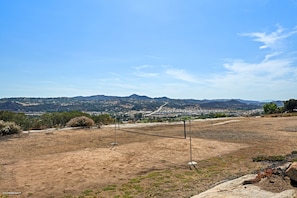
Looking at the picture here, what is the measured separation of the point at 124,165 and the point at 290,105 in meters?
38.7

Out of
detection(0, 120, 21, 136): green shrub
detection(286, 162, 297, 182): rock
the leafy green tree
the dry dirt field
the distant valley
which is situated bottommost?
the dry dirt field

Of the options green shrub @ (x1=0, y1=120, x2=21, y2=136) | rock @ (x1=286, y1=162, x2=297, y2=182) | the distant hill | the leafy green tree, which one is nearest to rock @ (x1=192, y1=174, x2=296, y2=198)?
rock @ (x1=286, y1=162, x2=297, y2=182)

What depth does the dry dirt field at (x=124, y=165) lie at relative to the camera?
24.7ft

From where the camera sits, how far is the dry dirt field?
7.54 m

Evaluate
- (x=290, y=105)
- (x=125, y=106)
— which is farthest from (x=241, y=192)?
(x=125, y=106)

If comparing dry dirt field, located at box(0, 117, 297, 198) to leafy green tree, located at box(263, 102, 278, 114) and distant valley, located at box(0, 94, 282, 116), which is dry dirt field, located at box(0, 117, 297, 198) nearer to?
distant valley, located at box(0, 94, 282, 116)

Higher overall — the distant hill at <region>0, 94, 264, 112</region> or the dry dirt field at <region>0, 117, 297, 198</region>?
the distant hill at <region>0, 94, 264, 112</region>

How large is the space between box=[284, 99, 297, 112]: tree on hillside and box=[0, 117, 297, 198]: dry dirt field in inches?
1116

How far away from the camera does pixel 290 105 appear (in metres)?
42.0

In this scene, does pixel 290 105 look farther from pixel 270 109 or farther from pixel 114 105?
pixel 114 105

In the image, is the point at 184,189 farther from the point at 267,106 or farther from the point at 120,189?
the point at 267,106

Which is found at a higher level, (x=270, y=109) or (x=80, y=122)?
(x=270, y=109)

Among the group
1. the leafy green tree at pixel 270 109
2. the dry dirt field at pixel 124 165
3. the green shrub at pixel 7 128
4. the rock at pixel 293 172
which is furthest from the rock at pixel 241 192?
the leafy green tree at pixel 270 109

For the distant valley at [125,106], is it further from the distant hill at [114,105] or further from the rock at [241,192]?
the rock at [241,192]
